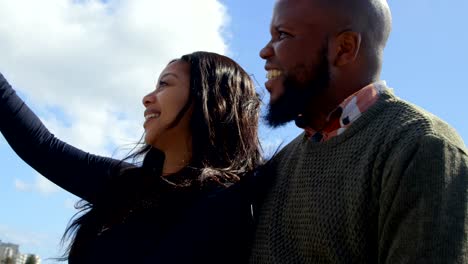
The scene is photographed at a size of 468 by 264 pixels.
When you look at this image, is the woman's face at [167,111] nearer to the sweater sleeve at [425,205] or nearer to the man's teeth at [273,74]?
the man's teeth at [273,74]

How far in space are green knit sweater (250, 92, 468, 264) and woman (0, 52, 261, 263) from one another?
0.36m

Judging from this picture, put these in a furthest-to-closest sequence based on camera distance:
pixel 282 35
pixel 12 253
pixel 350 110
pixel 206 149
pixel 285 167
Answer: pixel 12 253 < pixel 206 149 < pixel 285 167 < pixel 282 35 < pixel 350 110

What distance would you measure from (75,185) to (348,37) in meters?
2.03

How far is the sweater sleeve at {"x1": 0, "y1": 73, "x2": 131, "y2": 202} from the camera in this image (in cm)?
373

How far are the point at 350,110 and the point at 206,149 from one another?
3.70 feet

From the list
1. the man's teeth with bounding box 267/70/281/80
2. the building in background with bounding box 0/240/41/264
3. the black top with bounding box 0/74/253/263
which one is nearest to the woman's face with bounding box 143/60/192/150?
the black top with bounding box 0/74/253/263

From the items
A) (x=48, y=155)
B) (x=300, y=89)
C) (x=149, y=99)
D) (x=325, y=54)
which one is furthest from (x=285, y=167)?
(x=48, y=155)

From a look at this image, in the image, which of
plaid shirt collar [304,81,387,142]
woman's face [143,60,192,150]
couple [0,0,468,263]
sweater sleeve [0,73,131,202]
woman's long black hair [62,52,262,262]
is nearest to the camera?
couple [0,0,468,263]

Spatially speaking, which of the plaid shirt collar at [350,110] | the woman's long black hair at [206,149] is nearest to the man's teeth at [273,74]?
the plaid shirt collar at [350,110]

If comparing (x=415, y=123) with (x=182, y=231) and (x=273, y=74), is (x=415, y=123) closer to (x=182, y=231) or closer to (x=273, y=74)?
(x=273, y=74)

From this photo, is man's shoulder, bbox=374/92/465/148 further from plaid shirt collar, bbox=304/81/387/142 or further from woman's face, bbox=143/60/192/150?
woman's face, bbox=143/60/192/150

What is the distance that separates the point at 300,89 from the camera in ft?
8.58

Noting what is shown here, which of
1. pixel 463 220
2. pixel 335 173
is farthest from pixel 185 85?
pixel 463 220

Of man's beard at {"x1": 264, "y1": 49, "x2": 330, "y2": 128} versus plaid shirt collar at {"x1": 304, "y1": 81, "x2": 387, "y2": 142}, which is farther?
man's beard at {"x1": 264, "y1": 49, "x2": 330, "y2": 128}
